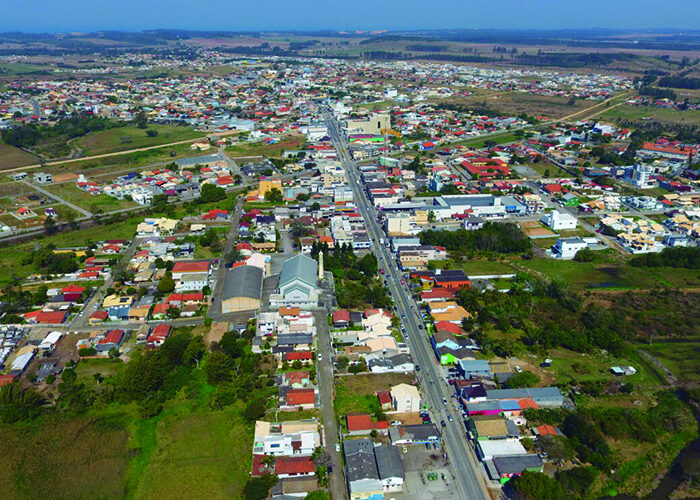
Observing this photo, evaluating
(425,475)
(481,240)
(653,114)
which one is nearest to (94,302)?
(425,475)

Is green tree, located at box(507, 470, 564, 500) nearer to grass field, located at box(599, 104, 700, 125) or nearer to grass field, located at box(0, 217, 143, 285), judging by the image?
grass field, located at box(0, 217, 143, 285)

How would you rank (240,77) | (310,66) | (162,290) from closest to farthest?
(162,290) → (240,77) → (310,66)

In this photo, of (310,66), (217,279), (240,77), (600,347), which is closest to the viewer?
(600,347)

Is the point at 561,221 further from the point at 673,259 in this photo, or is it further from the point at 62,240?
the point at 62,240

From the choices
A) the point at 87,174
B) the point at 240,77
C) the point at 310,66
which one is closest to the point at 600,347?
the point at 87,174

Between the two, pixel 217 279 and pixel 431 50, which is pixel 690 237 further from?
pixel 431 50
